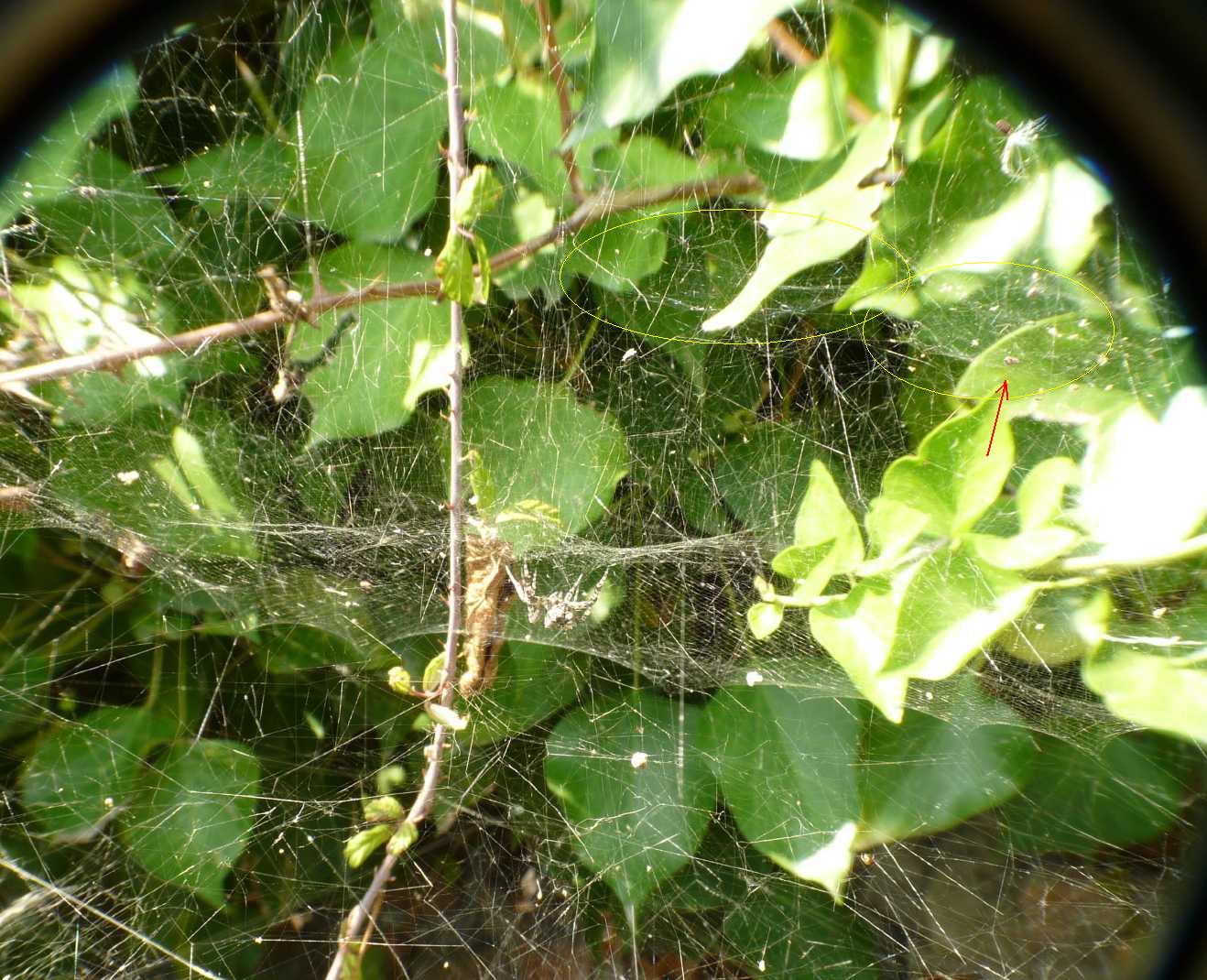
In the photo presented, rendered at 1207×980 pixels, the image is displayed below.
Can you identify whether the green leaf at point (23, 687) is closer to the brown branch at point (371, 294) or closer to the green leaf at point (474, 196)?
the brown branch at point (371, 294)

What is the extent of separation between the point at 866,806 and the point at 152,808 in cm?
64

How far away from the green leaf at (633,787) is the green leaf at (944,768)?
139 mm

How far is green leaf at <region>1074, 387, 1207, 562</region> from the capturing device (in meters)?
0.50

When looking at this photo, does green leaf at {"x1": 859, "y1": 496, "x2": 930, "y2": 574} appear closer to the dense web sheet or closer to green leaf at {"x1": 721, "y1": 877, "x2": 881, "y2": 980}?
the dense web sheet

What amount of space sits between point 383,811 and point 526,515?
0.98 ft

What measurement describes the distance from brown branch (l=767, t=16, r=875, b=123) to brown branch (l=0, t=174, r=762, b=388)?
0.27ft

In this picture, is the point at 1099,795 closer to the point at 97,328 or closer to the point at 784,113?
the point at 784,113

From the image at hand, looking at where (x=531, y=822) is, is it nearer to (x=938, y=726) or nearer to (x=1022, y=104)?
(x=938, y=726)

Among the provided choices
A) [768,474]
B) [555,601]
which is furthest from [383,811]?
[768,474]

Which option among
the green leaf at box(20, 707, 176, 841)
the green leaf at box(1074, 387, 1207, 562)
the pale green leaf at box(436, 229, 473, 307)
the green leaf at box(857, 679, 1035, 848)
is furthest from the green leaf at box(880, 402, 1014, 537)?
the green leaf at box(20, 707, 176, 841)

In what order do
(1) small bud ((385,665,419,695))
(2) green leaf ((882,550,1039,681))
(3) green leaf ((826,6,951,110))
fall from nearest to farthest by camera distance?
(2) green leaf ((882,550,1039,681)), (3) green leaf ((826,6,951,110)), (1) small bud ((385,665,419,695))

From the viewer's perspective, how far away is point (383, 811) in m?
0.68

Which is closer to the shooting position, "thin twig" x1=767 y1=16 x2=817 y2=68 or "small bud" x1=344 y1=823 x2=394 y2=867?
"thin twig" x1=767 y1=16 x2=817 y2=68

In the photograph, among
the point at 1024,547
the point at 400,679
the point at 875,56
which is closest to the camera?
the point at 1024,547
